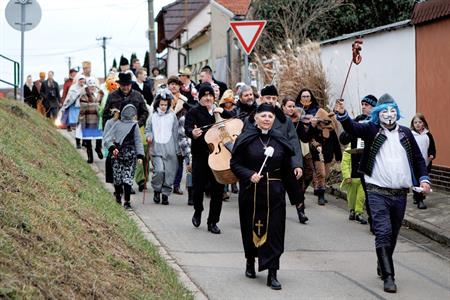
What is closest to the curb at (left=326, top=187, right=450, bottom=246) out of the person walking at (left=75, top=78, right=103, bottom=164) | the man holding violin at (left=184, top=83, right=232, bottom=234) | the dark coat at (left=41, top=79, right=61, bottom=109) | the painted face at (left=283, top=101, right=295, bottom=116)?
the painted face at (left=283, top=101, right=295, bottom=116)

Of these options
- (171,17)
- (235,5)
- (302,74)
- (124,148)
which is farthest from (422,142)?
(171,17)

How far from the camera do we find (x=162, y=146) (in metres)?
15.3

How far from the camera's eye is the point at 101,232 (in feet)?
30.3

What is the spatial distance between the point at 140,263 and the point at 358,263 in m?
2.89

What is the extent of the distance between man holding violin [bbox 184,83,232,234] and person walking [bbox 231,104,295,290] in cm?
261

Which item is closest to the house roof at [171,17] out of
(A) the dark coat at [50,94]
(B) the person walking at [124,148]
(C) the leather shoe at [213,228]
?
(A) the dark coat at [50,94]

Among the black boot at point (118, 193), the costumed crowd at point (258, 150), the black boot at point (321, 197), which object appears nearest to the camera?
the costumed crowd at point (258, 150)

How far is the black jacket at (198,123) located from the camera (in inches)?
504

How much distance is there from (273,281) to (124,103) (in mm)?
6679

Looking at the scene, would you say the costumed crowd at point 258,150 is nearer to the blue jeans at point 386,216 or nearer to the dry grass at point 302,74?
the blue jeans at point 386,216

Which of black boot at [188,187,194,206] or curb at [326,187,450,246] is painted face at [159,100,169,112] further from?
curb at [326,187,450,246]

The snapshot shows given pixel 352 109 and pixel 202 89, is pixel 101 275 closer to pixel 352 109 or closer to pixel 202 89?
pixel 202 89

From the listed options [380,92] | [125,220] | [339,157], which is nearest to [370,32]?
[380,92]

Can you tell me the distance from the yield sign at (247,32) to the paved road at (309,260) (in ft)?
13.6
